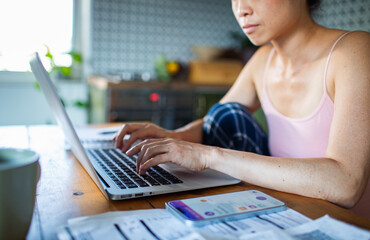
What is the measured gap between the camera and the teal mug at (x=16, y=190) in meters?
0.38

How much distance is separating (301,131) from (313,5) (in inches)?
16.4

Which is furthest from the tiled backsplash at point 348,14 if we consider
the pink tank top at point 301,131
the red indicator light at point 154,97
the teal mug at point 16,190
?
the teal mug at point 16,190

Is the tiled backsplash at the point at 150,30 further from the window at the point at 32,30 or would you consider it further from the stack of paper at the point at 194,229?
the stack of paper at the point at 194,229

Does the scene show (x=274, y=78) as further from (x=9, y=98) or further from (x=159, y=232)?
(x=9, y=98)

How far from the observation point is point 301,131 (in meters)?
1.06

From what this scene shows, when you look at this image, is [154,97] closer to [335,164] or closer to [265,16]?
[265,16]

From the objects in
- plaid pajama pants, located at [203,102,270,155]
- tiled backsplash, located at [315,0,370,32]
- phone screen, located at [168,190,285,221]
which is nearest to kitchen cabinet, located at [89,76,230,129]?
tiled backsplash, located at [315,0,370,32]

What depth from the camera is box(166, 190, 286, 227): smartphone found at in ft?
1.60

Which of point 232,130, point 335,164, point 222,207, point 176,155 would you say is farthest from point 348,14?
point 222,207

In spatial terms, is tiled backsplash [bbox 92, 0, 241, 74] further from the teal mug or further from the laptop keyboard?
the teal mug

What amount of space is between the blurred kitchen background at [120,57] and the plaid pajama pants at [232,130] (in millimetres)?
1663

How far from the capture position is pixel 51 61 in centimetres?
289

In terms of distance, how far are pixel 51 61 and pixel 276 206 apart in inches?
110

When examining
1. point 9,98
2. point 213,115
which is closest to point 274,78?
point 213,115
